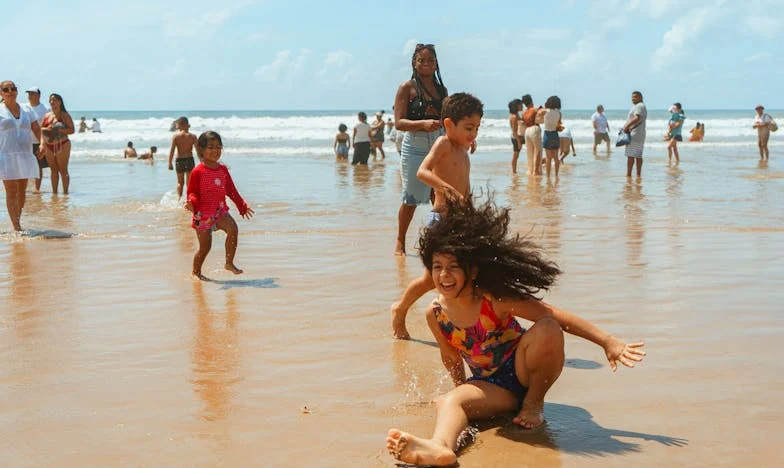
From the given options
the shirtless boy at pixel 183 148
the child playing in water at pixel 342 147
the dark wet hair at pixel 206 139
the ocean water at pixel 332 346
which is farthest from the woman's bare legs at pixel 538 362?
the child playing in water at pixel 342 147

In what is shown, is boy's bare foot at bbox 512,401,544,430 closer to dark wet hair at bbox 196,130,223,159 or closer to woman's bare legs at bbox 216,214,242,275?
woman's bare legs at bbox 216,214,242,275

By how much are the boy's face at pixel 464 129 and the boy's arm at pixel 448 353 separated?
1618mm

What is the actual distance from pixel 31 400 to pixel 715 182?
14.5 meters

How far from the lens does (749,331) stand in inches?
205

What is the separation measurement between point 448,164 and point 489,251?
2025mm

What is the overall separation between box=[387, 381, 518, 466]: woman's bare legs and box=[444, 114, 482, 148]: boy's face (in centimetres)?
190

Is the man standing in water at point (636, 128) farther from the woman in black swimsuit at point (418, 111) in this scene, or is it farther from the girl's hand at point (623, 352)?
the girl's hand at point (623, 352)

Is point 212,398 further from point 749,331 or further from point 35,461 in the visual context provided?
point 749,331

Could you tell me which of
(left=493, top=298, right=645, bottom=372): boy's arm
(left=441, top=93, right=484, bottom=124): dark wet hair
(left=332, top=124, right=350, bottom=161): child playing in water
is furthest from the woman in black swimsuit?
(left=332, top=124, right=350, bottom=161): child playing in water

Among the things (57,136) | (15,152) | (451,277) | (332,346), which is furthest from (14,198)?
(451,277)

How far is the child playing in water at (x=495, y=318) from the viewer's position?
145 inches

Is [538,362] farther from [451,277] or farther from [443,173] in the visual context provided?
[443,173]

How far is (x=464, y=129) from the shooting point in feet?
17.5

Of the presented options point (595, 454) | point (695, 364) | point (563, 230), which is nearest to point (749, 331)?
point (695, 364)
